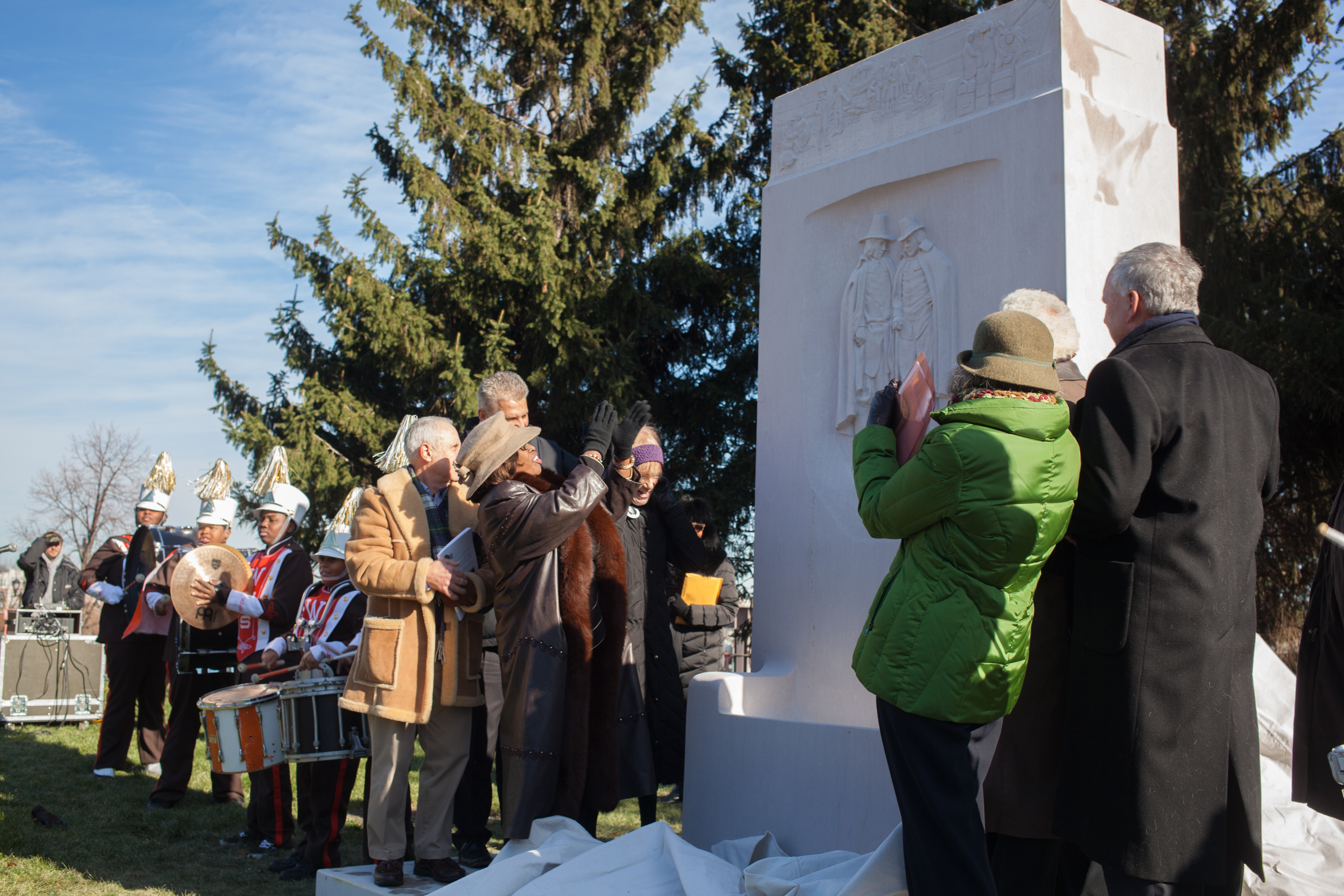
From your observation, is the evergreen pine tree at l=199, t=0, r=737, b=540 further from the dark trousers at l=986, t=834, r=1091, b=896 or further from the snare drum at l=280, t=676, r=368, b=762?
the dark trousers at l=986, t=834, r=1091, b=896

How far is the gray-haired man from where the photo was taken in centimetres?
466

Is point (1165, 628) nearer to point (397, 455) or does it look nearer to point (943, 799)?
point (943, 799)

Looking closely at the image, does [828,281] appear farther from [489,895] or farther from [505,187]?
[505,187]

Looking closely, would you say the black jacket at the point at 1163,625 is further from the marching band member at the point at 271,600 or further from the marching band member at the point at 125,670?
the marching band member at the point at 125,670

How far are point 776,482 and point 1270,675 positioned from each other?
7.35 feet

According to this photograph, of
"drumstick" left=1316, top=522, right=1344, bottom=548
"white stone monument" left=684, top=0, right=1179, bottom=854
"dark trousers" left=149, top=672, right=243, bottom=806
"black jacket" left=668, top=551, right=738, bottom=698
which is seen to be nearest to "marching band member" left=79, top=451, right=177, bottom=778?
"dark trousers" left=149, top=672, right=243, bottom=806

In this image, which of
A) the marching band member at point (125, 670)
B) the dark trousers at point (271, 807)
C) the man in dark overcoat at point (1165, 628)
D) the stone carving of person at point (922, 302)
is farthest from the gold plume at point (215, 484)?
the man in dark overcoat at point (1165, 628)

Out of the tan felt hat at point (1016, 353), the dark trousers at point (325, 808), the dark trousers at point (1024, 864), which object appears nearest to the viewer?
the tan felt hat at point (1016, 353)

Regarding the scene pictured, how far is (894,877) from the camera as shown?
3.01m

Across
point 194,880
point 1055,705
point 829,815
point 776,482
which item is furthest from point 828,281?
point 194,880

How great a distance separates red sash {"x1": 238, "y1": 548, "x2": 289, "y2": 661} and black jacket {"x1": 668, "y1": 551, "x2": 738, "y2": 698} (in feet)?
7.70

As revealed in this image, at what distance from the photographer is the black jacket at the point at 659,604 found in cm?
505

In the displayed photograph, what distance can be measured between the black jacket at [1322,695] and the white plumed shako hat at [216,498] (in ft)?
21.5

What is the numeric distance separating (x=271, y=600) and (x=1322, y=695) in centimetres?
513
